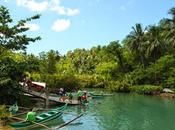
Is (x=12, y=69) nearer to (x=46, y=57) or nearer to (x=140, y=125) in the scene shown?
(x=140, y=125)

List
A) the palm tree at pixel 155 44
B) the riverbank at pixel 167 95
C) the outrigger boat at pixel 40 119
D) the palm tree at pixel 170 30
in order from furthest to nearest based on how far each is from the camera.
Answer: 1. the palm tree at pixel 155 44
2. the palm tree at pixel 170 30
3. the riverbank at pixel 167 95
4. the outrigger boat at pixel 40 119

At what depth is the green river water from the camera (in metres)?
26.4

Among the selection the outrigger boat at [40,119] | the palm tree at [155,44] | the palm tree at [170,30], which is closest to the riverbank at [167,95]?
the palm tree at [170,30]

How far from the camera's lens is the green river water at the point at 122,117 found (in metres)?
26.4

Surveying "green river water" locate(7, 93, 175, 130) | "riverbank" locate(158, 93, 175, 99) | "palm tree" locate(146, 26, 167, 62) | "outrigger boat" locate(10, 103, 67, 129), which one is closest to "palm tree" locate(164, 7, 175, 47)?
"palm tree" locate(146, 26, 167, 62)

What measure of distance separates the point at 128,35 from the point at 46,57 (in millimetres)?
19739

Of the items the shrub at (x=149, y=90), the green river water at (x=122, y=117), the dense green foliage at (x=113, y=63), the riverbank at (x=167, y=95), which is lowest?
the green river water at (x=122, y=117)

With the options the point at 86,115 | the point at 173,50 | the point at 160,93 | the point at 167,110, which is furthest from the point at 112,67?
the point at 86,115

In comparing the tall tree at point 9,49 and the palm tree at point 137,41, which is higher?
the palm tree at point 137,41

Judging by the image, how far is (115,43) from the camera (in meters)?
74.2

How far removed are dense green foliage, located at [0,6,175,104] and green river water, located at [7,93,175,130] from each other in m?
6.75

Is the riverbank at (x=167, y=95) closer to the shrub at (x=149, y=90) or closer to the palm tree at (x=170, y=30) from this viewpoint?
the shrub at (x=149, y=90)

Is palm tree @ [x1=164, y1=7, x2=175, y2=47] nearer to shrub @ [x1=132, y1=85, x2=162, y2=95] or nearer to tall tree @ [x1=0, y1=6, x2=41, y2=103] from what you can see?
shrub @ [x1=132, y1=85, x2=162, y2=95]

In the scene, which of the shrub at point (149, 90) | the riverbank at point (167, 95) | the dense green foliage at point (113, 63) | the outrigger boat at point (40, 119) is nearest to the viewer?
the outrigger boat at point (40, 119)
